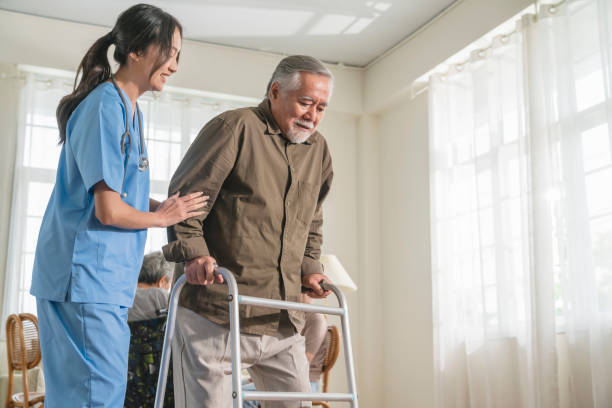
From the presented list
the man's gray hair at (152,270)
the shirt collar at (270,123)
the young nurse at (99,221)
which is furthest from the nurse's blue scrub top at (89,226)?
the man's gray hair at (152,270)

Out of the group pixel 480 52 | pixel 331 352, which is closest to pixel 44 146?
pixel 331 352

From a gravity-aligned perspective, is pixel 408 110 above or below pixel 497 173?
above

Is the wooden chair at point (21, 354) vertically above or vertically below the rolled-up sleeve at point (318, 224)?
below

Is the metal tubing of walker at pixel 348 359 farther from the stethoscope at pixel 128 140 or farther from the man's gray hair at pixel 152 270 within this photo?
the man's gray hair at pixel 152 270

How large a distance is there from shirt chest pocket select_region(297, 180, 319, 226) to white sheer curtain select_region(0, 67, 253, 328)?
373cm

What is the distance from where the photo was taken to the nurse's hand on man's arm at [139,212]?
1545 mm

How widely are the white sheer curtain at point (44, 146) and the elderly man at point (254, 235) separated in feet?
12.3

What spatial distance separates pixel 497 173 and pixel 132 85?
326cm

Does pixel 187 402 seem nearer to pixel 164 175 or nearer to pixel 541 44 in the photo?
pixel 541 44

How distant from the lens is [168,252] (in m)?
1.78

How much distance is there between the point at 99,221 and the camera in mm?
1569

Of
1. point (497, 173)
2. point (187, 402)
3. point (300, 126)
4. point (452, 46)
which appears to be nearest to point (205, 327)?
point (187, 402)

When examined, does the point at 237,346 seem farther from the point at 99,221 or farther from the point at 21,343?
the point at 21,343

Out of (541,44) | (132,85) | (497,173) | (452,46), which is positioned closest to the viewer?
(132,85)
